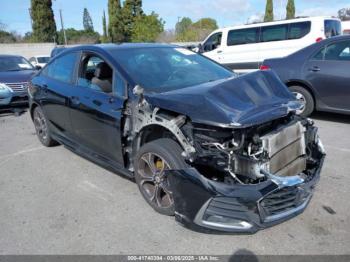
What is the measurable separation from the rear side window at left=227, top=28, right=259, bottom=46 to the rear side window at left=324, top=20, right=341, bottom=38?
2.26 metres

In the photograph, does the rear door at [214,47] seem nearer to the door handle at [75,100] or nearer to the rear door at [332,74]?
the rear door at [332,74]

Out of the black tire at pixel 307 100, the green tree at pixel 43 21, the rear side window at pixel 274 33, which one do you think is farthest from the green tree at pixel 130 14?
the black tire at pixel 307 100

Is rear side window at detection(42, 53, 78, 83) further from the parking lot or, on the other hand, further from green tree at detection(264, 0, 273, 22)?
green tree at detection(264, 0, 273, 22)

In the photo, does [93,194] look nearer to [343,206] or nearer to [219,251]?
[219,251]

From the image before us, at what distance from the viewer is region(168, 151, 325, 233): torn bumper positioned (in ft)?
8.61

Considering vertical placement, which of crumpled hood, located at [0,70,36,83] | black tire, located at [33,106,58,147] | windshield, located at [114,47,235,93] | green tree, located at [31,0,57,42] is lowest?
black tire, located at [33,106,58,147]

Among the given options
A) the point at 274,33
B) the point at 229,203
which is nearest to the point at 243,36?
the point at 274,33

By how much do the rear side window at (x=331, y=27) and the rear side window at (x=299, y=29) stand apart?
532 millimetres

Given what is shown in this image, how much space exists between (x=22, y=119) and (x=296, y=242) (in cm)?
731

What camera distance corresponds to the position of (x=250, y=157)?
9.00ft

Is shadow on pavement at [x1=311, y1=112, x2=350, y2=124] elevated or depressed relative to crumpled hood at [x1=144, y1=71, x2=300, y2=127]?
depressed

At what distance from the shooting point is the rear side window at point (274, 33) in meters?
11.8

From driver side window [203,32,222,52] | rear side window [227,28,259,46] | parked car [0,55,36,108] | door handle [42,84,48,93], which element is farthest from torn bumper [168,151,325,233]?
driver side window [203,32,222,52]

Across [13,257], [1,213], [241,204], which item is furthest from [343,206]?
[1,213]
